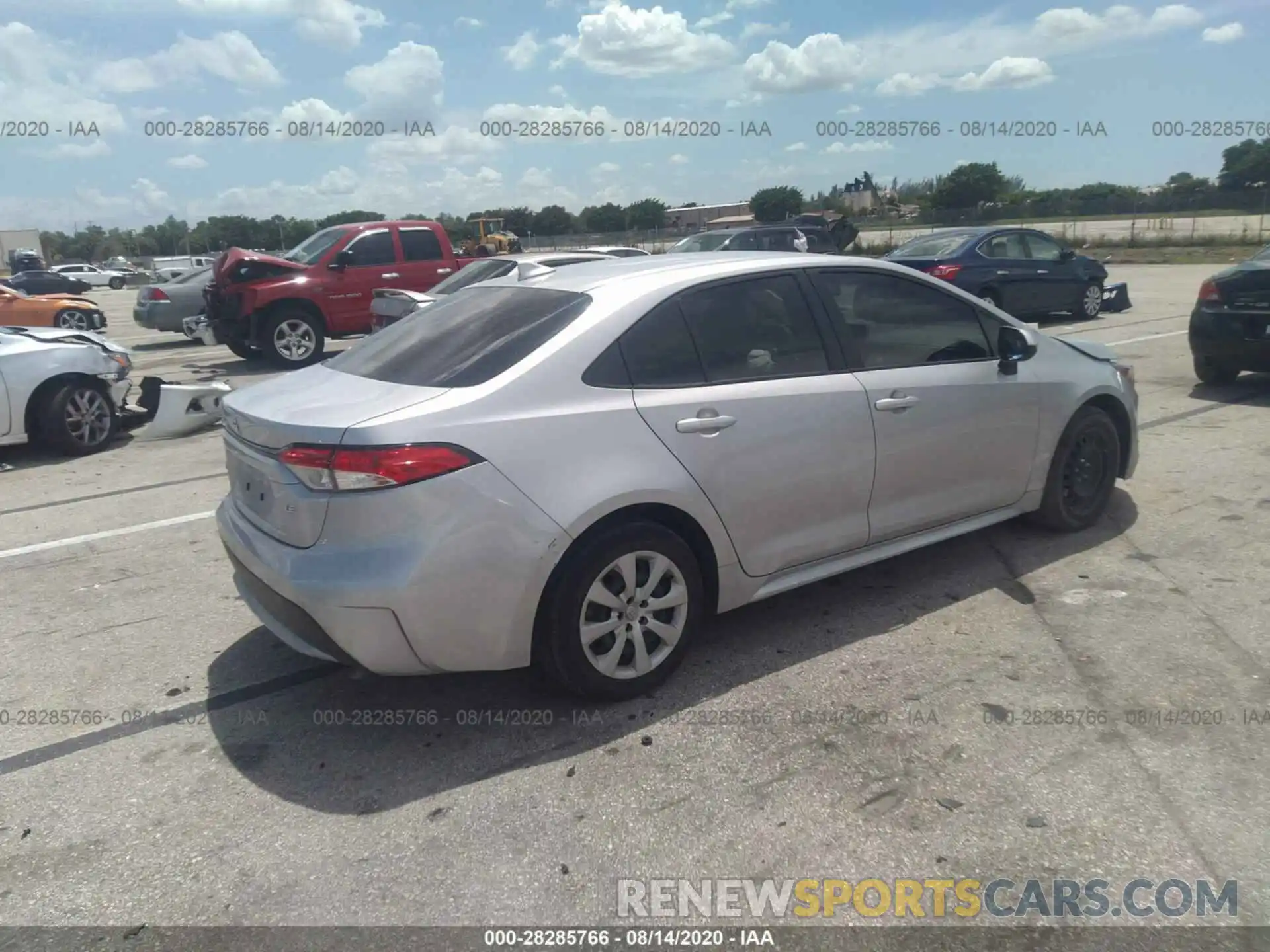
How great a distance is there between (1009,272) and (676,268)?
11.9 meters

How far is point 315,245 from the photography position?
14.1m

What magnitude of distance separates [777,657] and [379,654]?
1.69 metres

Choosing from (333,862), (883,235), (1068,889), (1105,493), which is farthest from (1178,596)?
(883,235)

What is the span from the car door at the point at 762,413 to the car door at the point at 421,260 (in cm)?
1073

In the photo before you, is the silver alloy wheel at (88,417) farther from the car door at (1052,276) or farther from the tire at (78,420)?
the car door at (1052,276)

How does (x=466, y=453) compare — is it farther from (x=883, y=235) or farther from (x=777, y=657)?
(x=883, y=235)

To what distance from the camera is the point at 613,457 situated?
11.5ft

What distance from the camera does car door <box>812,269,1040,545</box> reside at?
4312 millimetres

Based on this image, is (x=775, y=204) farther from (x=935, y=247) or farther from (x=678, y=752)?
(x=678, y=752)

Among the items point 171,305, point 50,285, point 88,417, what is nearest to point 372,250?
point 171,305

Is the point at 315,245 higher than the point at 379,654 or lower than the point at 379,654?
higher

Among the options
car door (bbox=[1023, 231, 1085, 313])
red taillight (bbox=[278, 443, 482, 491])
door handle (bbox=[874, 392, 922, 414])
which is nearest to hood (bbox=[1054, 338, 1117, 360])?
door handle (bbox=[874, 392, 922, 414])

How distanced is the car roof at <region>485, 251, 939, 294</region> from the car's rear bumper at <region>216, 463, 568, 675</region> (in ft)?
3.70

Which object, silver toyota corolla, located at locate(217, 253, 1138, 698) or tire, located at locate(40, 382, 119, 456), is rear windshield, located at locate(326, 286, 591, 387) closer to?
silver toyota corolla, located at locate(217, 253, 1138, 698)
